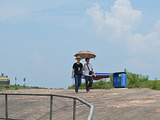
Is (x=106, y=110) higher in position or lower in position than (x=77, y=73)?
lower

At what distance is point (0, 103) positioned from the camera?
28.0ft

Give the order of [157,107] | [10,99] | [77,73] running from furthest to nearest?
[77,73] → [157,107] → [10,99]

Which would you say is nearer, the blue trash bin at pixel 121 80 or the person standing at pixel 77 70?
the person standing at pixel 77 70

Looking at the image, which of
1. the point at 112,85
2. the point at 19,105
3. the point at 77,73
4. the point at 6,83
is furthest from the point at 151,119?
the point at 6,83

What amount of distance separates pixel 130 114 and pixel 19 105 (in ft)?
11.3

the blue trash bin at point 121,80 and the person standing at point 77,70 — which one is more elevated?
the person standing at point 77,70

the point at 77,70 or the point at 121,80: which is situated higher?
the point at 77,70

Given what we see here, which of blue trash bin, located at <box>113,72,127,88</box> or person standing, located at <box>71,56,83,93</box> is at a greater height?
person standing, located at <box>71,56,83,93</box>

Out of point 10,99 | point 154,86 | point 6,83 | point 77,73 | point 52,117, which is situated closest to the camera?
point 52,117

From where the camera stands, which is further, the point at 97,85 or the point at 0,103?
the point at 97,85

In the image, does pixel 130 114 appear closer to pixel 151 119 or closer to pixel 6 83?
pixel 151 119

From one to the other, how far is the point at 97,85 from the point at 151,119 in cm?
1805

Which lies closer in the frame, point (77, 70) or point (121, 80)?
point (77, 70)

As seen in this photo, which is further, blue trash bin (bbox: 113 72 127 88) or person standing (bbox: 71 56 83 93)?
blue trash bin (bbox: 113 72 127 88)
